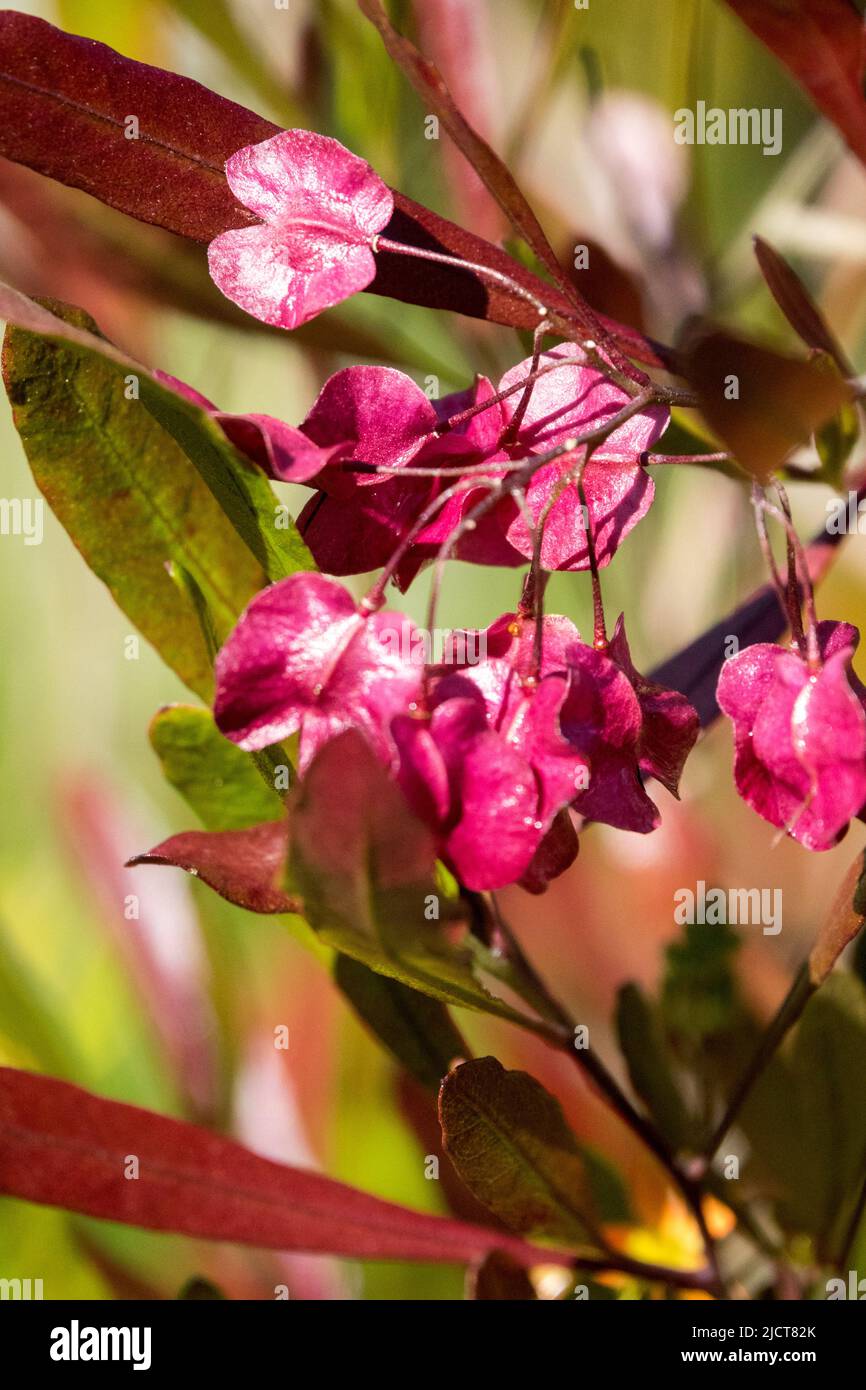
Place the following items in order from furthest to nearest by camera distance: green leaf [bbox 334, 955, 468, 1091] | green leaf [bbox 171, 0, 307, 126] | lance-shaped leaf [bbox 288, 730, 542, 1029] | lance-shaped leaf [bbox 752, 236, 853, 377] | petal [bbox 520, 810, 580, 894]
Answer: green leaf [bbox 171, 0, 307, 126]
green leaf [bbox 334, 955, 468, 1091]
lance-shaped leaf [bbox 752, 236, 853, 377]
petal [bbox 520, 810, 580, 894]
lance-shaped leaf [bbox 288, 730, 542, 1029]

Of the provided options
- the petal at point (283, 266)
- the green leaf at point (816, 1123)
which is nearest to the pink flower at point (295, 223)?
the petal at point (283, 266)

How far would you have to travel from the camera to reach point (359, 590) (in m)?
1.33

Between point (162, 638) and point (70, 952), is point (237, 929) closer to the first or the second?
point (70, 952)

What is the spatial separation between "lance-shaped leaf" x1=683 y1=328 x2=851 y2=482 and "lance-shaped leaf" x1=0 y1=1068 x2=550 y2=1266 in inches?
17.5

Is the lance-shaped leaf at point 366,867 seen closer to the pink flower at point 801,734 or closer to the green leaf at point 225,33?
the pink flower at point 801,734

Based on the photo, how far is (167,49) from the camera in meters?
1.26

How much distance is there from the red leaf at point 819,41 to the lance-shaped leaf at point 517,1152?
564mm

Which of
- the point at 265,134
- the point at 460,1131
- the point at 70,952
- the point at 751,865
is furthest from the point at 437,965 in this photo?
the point at 70,952

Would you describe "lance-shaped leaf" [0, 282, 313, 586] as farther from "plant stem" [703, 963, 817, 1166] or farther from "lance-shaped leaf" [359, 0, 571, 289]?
"plant stem" [703, 963, 817, 1166]

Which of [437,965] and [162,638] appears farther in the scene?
[162,638]

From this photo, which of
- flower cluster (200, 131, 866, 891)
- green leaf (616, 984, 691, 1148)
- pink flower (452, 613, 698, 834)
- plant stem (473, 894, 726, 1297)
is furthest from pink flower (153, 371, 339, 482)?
green leaf (616, 984, 691, 1148)

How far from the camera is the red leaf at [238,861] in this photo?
0.54 metres

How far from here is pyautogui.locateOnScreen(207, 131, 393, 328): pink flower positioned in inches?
22.4
